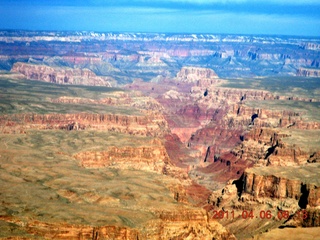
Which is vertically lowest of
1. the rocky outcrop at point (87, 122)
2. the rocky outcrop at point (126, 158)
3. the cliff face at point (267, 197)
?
the cliff face at point (267, 197)

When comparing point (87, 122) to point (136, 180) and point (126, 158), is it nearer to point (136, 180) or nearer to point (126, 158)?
point (126, 158)

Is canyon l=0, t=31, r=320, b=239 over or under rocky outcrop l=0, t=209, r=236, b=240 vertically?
over

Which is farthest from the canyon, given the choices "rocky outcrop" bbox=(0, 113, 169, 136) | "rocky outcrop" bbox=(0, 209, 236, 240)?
"rocky outcrop" bbox=(0, 113, 169, 136)

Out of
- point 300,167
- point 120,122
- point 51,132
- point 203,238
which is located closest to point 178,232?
point 203,238

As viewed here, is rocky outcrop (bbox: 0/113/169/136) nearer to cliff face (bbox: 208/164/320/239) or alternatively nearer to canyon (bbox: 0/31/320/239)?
canyon (bbox: 0/31/320/239)

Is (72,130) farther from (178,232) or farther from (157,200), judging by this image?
(178,232)
